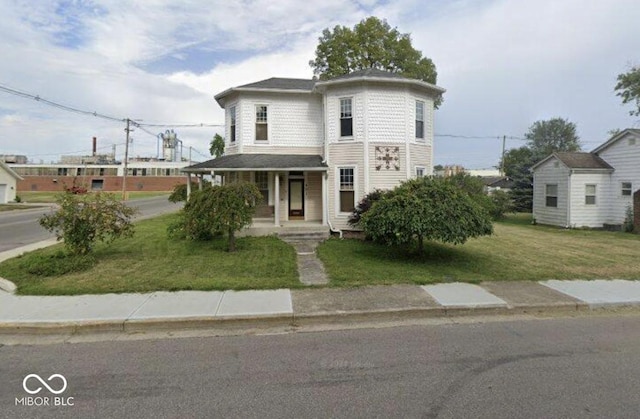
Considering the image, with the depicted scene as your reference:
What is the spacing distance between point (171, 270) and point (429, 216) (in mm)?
5938

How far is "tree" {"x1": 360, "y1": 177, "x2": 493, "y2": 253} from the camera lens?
8742mm

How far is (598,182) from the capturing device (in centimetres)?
1947

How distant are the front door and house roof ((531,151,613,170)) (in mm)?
13790

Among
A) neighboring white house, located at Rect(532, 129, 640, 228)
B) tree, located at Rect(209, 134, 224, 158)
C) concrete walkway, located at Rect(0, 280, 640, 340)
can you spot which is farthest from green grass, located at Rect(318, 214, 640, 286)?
tree, located at Rect(209, 134, 224, 158)

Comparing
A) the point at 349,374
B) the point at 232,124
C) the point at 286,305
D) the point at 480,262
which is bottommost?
the point at 349,374

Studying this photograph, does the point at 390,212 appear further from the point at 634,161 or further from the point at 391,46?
the point at 391,46

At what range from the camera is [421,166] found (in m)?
15.1

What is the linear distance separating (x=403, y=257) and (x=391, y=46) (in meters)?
22.0

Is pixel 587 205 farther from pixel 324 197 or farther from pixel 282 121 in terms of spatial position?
pixel 282 121

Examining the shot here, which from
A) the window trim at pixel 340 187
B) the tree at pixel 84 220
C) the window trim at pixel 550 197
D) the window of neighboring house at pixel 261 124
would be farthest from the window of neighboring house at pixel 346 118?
the window trim at pixel 550 197

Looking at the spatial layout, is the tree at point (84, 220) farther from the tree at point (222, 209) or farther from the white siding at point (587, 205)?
the white siding at point (587, 205)

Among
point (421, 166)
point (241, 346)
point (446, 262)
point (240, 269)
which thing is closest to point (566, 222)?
point (421, 166)

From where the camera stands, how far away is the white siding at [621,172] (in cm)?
1817

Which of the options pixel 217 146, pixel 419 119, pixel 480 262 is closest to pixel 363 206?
pixel 480 262
